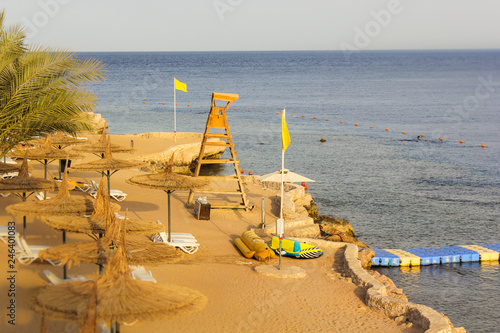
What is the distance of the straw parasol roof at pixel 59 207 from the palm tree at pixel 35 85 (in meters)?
1.69

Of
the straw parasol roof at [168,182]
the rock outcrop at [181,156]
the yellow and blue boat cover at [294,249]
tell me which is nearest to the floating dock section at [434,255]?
the yellow and blue boat cover at [294,249]

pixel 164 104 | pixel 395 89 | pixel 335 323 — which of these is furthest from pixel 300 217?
pixel 395 89

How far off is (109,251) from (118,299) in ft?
6.23

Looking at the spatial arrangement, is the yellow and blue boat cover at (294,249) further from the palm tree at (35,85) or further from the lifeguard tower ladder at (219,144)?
the palm tree at (35,85)

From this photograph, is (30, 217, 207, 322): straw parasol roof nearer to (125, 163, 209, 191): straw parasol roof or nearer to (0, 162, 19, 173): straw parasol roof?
(125, 163, 209, 191): straw parasol roof

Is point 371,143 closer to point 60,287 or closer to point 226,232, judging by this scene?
point 226,232

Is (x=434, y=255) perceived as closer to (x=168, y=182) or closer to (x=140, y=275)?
(x=168, y=182)

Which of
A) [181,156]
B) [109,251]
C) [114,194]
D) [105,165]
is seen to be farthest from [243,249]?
[181,156]

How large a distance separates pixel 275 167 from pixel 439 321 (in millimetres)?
21128

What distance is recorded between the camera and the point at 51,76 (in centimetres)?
1251

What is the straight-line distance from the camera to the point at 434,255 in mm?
16922

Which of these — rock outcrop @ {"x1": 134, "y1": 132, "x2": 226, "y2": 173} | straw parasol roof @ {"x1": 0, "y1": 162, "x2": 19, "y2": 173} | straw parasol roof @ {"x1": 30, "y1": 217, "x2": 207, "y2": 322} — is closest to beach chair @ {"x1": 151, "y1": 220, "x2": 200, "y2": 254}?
straw parasol roof @ {"x1": 0, "y1": 162, "x2": 19, "y2": 173}

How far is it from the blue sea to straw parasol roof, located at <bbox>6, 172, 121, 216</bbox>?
27.2 feet

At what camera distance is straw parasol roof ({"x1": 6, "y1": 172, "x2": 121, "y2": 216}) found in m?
11.2
